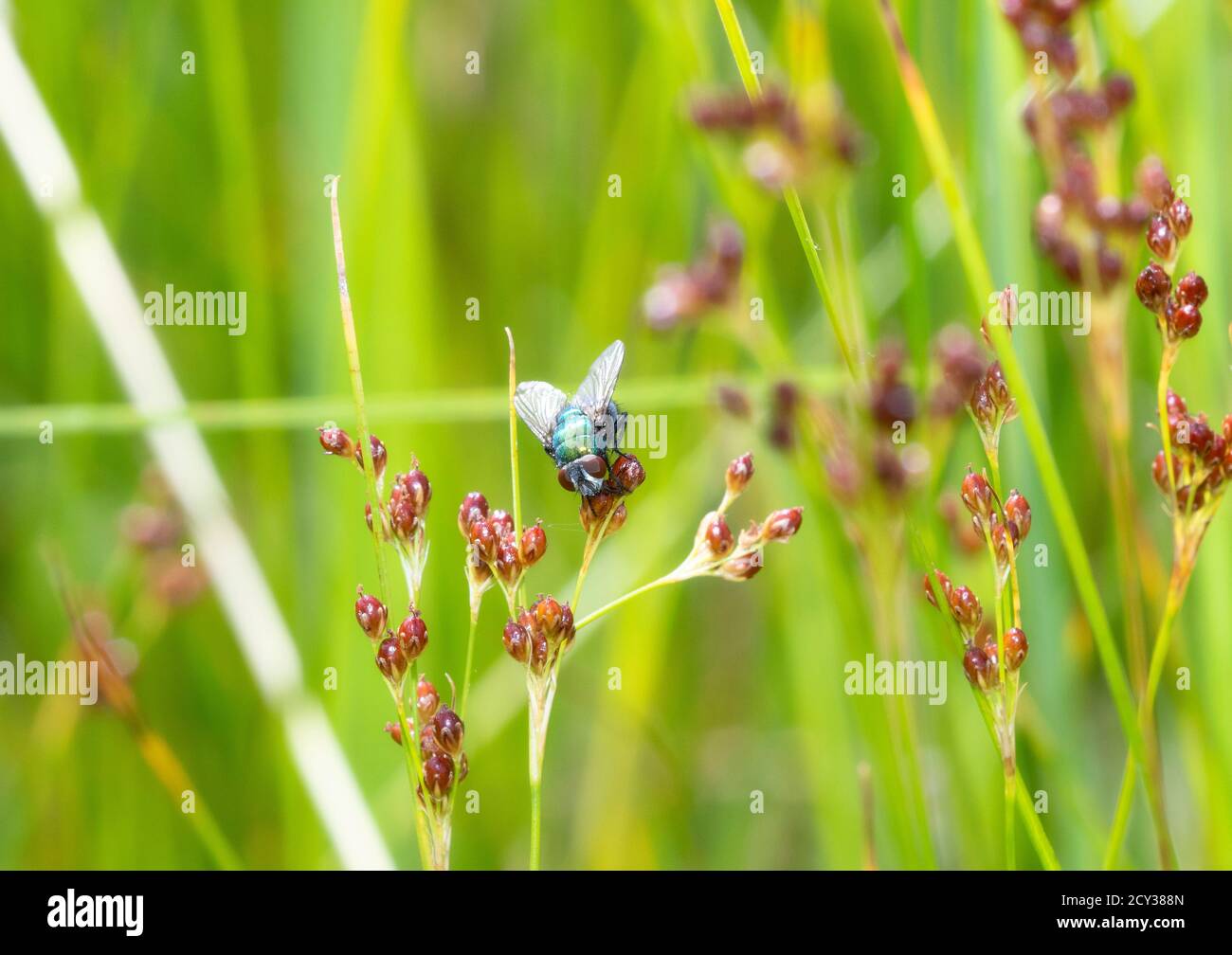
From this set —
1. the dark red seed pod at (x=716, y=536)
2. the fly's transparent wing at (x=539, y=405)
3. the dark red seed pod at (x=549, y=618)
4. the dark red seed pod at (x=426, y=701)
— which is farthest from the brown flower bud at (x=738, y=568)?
the fly's transparent wing at (x=539, y=405)

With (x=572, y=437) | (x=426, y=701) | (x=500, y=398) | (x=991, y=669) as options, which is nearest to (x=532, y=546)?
(x=426, y=701)

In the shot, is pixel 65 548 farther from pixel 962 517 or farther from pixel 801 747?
pixel 962 517

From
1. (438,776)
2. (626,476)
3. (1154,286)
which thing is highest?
(1154,286)

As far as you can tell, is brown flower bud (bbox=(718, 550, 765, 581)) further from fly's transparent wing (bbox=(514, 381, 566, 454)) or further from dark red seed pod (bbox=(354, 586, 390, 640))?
fly's transparent wing (bbox=(514, 381, 566, 454))

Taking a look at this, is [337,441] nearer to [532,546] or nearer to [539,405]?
[532,546]

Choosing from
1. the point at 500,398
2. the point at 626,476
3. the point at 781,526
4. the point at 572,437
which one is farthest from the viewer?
the point at 500,398

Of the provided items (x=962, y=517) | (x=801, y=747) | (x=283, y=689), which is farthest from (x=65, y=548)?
(x=962, y=517)

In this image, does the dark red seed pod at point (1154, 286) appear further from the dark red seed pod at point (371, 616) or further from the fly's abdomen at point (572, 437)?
the dark red seed pod at point (371, 616)
